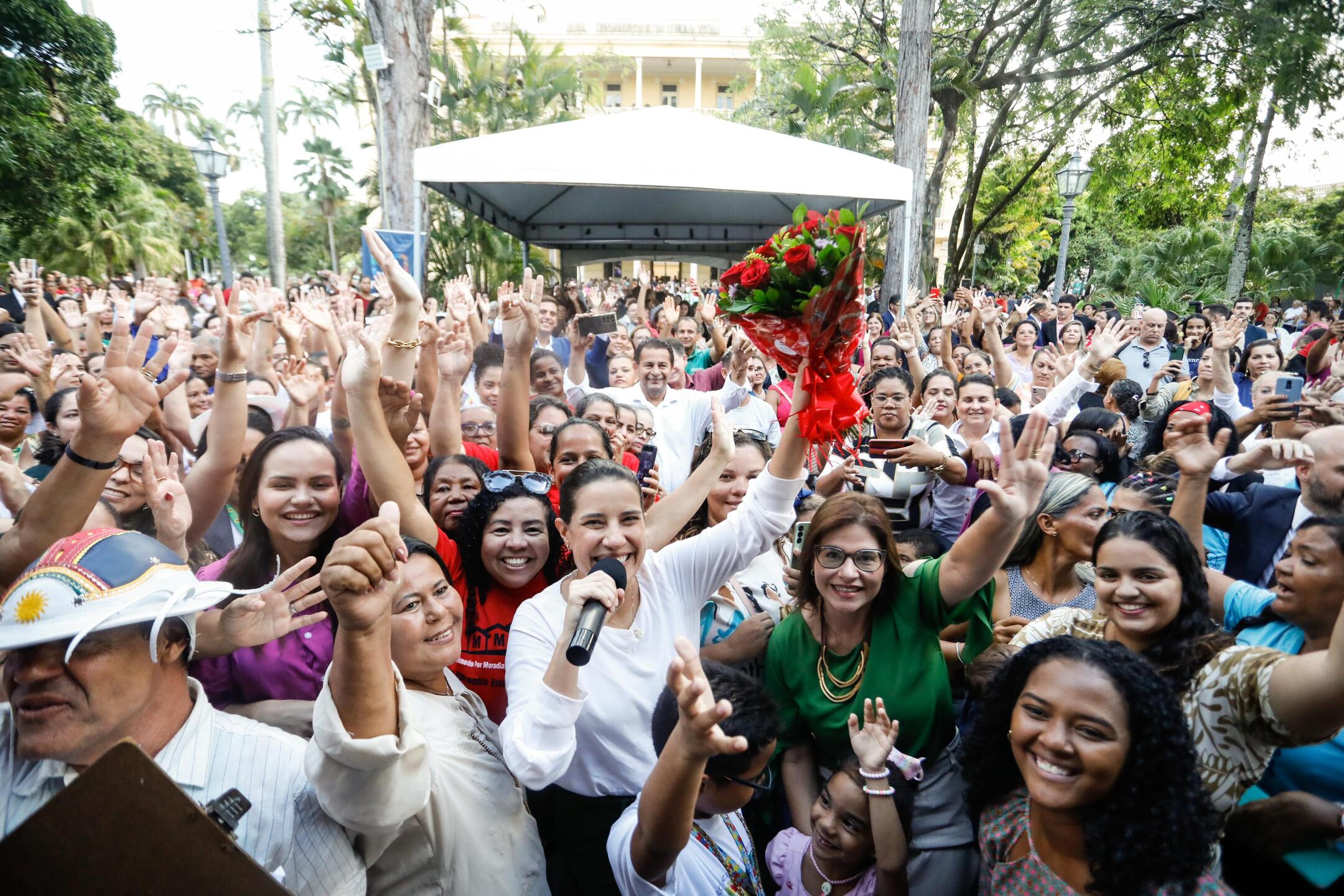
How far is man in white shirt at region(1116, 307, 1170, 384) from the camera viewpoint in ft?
23.5

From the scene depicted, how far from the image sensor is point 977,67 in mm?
14992

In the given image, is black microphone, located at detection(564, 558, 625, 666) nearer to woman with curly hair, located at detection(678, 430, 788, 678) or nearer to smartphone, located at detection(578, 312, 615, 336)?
woman with curly hair, located at detection(678, 430, 788, 678)

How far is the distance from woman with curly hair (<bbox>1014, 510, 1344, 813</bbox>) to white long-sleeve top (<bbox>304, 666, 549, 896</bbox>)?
1633 millimetres

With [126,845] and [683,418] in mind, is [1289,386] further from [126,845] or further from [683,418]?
[126,845]

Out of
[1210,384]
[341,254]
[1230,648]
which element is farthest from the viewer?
[341,254]

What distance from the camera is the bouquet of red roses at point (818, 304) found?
2.30m

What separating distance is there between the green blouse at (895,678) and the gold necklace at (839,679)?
10 millimetres

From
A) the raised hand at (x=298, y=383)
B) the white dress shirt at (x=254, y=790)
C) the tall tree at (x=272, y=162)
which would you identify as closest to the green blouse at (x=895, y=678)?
the white dress shirt at (x=254, y=790)

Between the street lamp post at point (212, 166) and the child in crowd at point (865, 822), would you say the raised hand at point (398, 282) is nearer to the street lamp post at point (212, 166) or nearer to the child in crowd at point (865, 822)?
the child in crowd at point (865, 822)

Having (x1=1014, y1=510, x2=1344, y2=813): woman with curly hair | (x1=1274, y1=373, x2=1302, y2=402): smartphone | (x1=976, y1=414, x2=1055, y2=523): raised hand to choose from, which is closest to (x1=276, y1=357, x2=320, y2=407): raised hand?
(x1=976, y1=414, x2=1055, y2=523): raised hand

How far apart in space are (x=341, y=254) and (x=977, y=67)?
37.7m

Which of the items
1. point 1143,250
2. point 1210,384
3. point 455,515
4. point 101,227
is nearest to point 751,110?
point 1143,250

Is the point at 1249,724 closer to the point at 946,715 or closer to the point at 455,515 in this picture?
the point at 946,715

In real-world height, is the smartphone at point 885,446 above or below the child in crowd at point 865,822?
above
